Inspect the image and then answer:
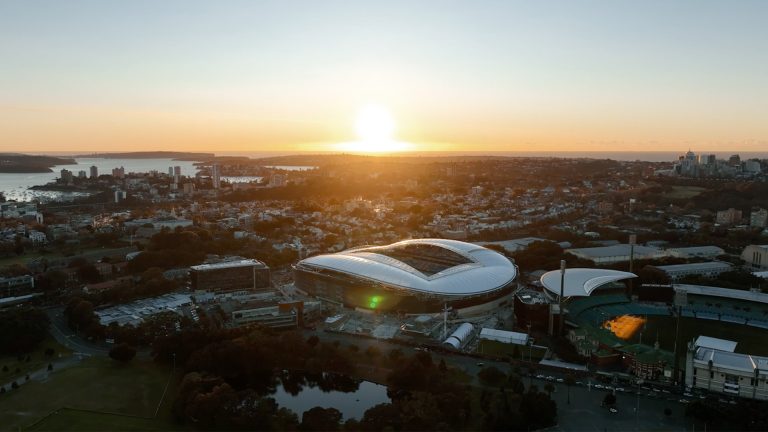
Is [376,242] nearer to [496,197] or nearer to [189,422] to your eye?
[189,422]

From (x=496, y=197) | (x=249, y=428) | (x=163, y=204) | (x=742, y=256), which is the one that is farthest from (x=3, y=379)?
(x=496, y=197)

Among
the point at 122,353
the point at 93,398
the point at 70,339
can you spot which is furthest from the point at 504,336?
the point at 70,339

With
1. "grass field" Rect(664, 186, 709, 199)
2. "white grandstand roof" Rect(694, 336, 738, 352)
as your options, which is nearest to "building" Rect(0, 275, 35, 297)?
"white grandstand roof" Rect(694, 336, 738, 352)

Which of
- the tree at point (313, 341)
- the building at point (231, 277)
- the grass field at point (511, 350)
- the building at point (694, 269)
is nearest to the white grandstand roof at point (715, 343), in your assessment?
the grass field at point (511, 350)

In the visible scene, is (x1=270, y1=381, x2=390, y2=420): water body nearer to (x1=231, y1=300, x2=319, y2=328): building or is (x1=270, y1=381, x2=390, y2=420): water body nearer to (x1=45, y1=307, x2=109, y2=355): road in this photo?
(x1=231, y1=300, x2=319, y2=328): building

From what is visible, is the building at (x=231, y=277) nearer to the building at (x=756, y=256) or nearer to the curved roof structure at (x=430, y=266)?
the curved roof structure at (x=430, y=266)

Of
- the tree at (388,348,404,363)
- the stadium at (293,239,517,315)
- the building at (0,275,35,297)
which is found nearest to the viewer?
the tree at (388,348,404,363)
